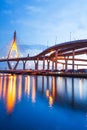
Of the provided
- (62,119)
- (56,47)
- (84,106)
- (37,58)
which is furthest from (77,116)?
(37,58)

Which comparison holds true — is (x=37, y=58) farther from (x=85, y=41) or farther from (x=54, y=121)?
(x=54, y=121)

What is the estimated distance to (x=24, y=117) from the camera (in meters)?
10.3

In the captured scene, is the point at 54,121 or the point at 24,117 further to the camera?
the point at 24,117

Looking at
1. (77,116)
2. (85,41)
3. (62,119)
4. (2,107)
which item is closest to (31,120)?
(62,119)

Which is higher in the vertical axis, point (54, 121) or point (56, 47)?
point (56, 47)

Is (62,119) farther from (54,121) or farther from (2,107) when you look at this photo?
(2,107)

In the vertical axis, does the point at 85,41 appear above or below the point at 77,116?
above

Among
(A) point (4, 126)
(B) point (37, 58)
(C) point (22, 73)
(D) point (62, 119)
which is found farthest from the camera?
(B) point (37, 58)

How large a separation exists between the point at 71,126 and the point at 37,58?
7570cm

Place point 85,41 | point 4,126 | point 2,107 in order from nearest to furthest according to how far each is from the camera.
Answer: point 4,126
point 2,107
point 85,41

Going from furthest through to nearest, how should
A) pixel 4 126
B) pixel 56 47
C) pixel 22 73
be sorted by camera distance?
pixel 22 73 < pixel 56 47 < pixel 4 126

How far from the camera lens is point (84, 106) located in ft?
44.4

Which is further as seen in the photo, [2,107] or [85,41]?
[85,41]

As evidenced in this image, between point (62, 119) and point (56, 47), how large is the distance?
58795 millimetres
